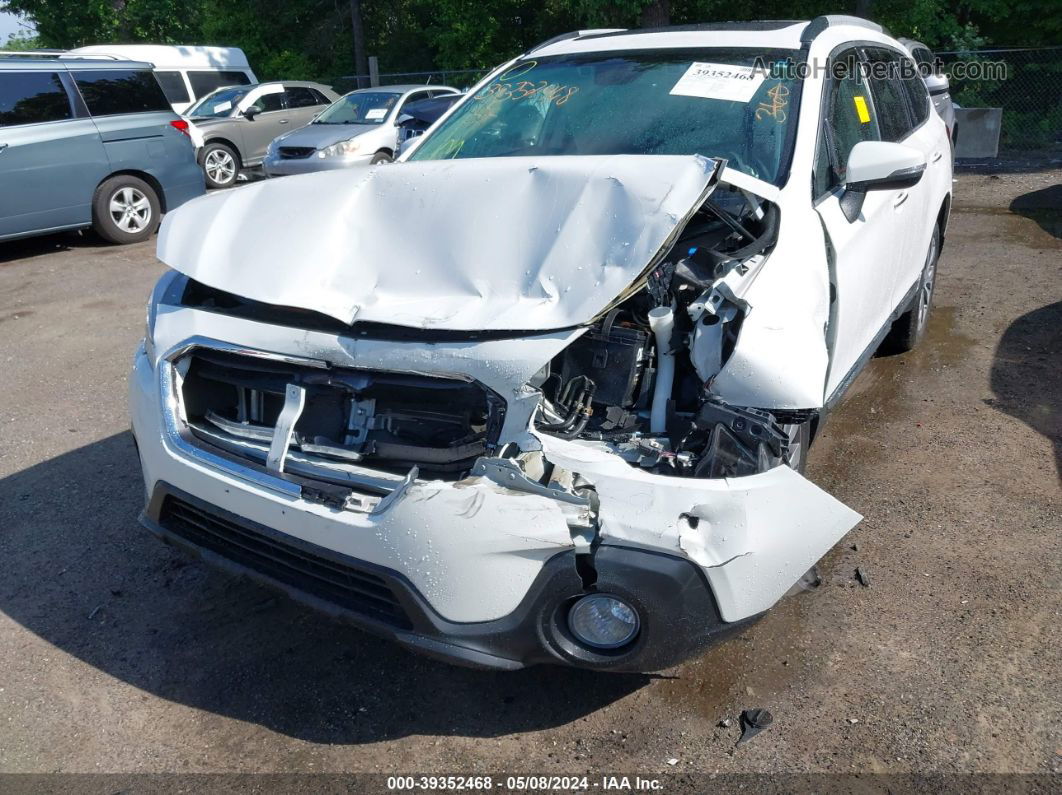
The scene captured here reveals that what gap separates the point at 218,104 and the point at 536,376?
13.9 metres

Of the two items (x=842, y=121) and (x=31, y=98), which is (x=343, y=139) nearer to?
(x=31, y=98)

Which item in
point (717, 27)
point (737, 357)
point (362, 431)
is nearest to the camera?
point (737, 357)

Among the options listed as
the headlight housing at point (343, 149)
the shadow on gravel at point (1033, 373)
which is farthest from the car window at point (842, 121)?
the headlight housing at point (343, 149)

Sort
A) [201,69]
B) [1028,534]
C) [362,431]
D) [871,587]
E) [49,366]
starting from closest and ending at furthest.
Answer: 1. [362,431]
2. [871,587]
3. [1028,534]
4. [49,366]
5. [201,69]

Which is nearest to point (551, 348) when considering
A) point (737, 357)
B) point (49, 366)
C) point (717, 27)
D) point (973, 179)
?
point (737, 357)

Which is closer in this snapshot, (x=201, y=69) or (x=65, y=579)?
(x=65, y=579)

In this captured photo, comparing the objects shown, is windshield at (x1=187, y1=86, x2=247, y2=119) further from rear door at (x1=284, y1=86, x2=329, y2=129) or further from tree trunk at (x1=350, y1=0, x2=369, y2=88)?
tree trunk at (x1=350, y1=0, x2=369, y2=88)

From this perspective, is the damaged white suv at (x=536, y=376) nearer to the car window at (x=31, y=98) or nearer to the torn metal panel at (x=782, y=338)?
the torn metal panel at (x=782, y=338)

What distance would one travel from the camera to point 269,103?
1464 cm

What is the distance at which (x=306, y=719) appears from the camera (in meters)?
2.79

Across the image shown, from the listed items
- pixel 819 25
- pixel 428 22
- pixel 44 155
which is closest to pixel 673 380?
pixel 819 25

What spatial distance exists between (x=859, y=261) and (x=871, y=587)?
1.23 meters

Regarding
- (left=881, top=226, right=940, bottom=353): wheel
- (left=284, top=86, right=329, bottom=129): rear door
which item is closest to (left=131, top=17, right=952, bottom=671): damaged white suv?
(left=881, top=226, right=940, bottom=353): wheel

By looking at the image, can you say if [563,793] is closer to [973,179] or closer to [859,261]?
[859,261]
